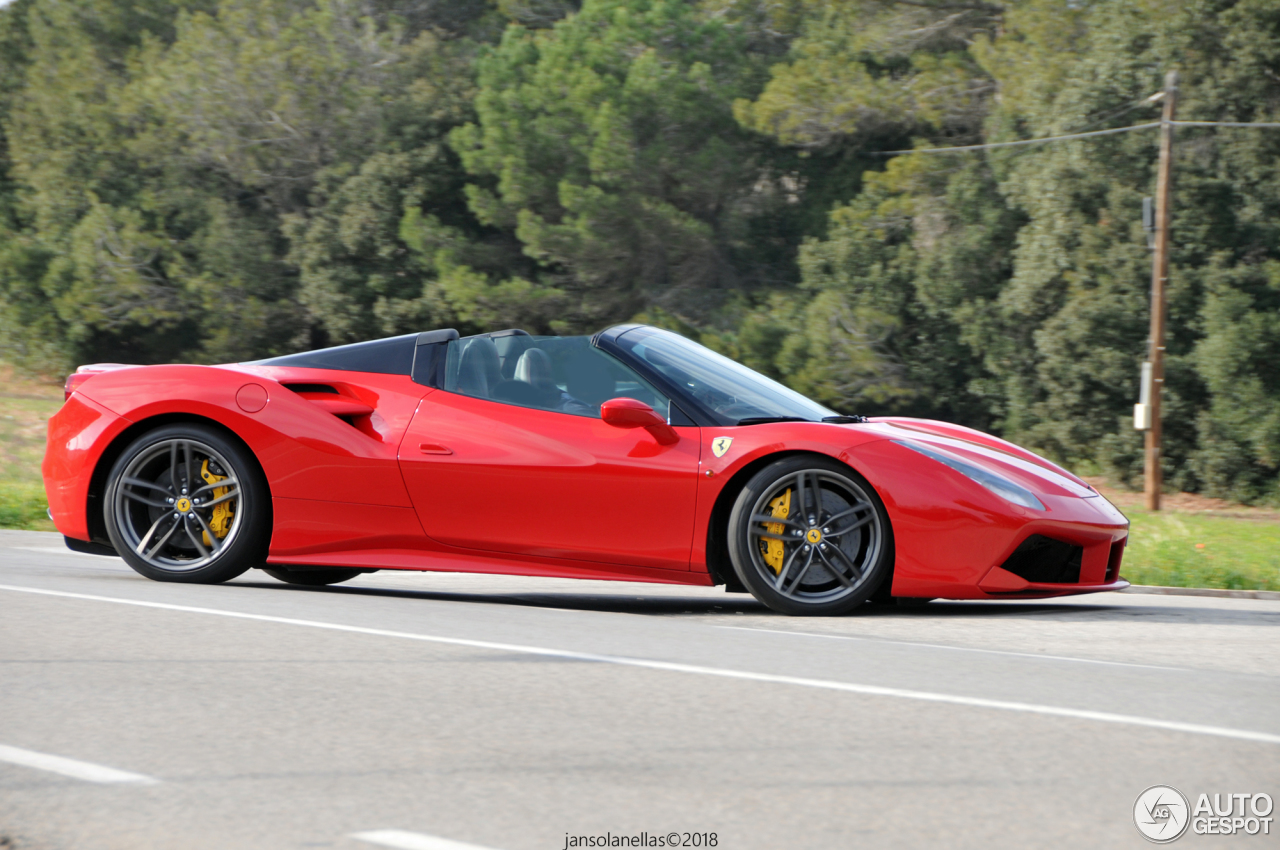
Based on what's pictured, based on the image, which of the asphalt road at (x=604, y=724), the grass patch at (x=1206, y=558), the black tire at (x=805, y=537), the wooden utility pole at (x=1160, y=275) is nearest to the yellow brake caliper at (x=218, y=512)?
the asphalt road at (x=604, y=724)

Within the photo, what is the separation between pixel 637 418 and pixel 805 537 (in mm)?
922

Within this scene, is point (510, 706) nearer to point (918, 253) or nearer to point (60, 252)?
point (918, 253)

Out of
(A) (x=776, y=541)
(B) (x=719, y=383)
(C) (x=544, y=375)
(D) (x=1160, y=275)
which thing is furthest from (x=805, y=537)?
(D) (x=1160, y=275)

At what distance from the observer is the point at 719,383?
7406 mm

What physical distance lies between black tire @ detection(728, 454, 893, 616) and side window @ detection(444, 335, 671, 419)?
65cm

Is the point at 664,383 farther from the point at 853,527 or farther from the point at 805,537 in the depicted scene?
the point at 853,527

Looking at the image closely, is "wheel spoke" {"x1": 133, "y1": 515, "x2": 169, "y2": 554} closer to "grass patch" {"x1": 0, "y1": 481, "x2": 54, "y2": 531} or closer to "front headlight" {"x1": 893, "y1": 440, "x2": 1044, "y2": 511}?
"front headlight" {"x1": 893, "y1": 440, "x2": 1044, "y2": 511}

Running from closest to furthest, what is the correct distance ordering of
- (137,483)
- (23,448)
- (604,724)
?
(604,724) → (137,483) → (23,448)

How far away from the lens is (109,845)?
327cm

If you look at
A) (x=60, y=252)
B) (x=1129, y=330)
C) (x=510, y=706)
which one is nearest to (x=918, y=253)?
(x=1129, y=330)

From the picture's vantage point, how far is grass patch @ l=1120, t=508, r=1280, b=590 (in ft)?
32.9

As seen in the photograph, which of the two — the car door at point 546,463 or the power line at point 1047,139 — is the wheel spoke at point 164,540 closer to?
the car door at point 546,463

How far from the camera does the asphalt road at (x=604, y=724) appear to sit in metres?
3.45

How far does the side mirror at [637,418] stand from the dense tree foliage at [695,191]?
23.5m
